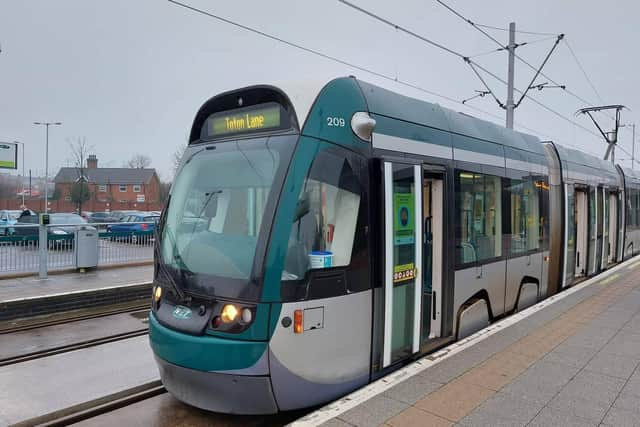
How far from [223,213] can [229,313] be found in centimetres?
89

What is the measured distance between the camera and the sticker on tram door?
14.4ft

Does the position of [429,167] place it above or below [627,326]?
above

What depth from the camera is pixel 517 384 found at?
4.14 m

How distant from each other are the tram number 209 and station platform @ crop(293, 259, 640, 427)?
2297mm

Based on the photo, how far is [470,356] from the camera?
15.8ft

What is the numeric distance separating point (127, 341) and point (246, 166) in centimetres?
429

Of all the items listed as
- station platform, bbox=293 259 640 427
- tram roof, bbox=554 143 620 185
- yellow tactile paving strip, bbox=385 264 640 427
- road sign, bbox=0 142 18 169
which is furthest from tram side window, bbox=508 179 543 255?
road sign, bbox=0 142 18 169

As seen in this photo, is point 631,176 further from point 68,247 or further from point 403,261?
point 68,247

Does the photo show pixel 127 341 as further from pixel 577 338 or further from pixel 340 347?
pixel 577 338

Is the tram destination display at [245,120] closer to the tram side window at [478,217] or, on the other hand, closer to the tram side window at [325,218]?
the tram side window at [325,218]

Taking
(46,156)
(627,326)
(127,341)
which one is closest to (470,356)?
(627,326)

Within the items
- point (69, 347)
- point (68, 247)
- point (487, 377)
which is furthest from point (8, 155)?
point (487, 377)

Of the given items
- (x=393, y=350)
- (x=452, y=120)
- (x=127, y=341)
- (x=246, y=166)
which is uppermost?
(x=452, y=120)

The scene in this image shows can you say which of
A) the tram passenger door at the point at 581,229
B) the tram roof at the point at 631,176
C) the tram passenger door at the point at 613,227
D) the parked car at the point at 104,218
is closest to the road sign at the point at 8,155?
the tram passenger door at the point at 581,229
